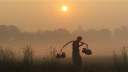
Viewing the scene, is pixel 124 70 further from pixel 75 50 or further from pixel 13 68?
pixel 13 68

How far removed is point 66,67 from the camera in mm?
11273

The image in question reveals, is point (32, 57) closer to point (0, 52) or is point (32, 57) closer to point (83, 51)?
point (0, 52)

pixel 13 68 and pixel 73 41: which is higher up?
pixel 73 41

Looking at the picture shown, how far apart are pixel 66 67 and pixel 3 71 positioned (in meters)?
3.96

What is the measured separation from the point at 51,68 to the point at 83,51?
2.28 metres

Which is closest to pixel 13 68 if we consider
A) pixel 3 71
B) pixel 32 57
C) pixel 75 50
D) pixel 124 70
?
pixel 3 71

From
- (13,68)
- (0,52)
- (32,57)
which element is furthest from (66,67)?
(0,52)

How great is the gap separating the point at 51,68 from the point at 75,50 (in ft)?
6.23

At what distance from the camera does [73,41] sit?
10984mm

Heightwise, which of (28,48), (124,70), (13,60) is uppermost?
(28,48)

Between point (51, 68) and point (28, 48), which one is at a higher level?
point (28, 48)

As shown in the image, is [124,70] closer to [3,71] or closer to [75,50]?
[75,50]

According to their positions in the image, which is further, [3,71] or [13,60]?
[13,60]

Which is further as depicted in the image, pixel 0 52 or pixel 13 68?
pixel 0 52
